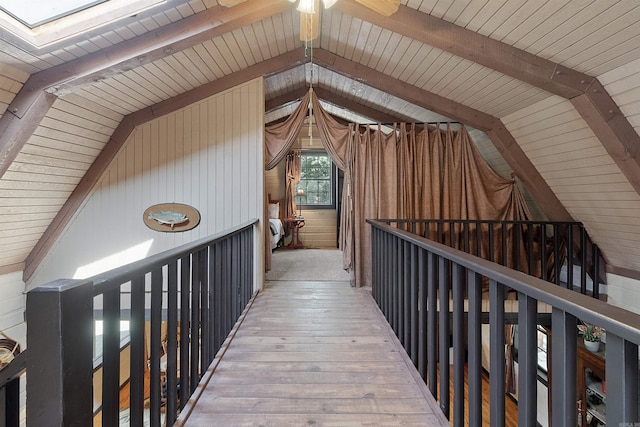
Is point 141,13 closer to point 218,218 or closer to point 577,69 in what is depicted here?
point 218,218

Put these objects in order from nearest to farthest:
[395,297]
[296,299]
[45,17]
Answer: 1. [45,17]
2. [395,297]
3. [296,299]

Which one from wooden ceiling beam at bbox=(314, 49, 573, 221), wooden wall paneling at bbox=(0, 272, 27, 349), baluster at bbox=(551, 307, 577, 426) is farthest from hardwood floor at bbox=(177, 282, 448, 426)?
wooden wall paneling at bbox=(0, 272, 27, 349)

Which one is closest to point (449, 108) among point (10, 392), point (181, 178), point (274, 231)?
point (181, 178)

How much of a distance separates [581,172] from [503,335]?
2.89m

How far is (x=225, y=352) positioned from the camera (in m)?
2.14

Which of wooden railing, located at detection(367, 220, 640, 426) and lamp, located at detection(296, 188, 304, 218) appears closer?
wooden railing, located at detection(367, 220, 640, 426)

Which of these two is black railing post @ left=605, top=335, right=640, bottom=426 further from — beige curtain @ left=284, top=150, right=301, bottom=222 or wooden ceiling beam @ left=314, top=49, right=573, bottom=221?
beige curtain @ left=284, top=150, right=301, bottom=222

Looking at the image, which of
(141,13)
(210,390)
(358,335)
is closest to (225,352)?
(210,390)

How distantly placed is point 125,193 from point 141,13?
2157 millimetres

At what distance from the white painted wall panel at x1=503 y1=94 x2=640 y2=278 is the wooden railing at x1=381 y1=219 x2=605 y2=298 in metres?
0.18

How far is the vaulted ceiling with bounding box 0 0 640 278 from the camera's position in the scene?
2.20m

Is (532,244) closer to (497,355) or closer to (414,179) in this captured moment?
(414,179)

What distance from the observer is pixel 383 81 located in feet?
11.9

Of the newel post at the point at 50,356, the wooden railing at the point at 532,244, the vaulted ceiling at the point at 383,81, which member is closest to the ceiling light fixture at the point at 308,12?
the vaulted ceiling at the point at 383,81
